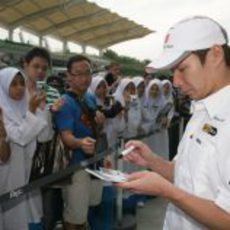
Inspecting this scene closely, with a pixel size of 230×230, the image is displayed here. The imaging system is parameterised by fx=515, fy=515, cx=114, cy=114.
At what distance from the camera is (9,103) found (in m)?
4.02

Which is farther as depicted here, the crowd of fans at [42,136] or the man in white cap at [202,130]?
the crowd of fans at [42,136]

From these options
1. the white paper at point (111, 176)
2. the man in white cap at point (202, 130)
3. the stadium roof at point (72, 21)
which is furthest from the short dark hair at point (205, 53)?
the stadium roof at point (72, 21)

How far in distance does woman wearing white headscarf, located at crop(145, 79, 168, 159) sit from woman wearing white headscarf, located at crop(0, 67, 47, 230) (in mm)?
2952

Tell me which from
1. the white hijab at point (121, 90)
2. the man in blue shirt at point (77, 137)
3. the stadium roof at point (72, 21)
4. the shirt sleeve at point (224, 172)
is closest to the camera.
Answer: the shirt sleeve at point (224, 172)

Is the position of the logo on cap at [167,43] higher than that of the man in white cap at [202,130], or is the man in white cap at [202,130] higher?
the logo on cap at [167,43]

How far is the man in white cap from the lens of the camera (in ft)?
6.10

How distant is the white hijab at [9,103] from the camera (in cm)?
395

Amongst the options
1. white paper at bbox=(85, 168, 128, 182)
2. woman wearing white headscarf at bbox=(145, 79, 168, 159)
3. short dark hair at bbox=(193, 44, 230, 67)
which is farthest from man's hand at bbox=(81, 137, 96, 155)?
woman wearing white headscarf at bbox=(145, 79, 168, 159)

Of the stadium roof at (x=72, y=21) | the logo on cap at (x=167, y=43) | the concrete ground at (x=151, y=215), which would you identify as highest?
the stadium roof at (x=72, y=21)

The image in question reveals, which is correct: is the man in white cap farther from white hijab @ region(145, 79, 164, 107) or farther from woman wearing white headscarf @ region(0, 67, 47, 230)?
white hijab @ region(145, 79, 164, 107)

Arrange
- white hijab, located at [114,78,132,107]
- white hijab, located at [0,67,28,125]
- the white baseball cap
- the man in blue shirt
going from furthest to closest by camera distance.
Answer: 1. white hijab, located at [114,78,132,107]
2. the man in blue shirt
3. white hijab, located at [0,67,28,125]
4. the white baseball cap

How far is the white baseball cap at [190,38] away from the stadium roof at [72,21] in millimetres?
29736

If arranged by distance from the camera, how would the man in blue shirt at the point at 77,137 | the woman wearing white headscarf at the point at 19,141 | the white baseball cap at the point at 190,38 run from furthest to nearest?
the man in blue shirt at the point at 77,137
the woman wearing white headscarf at the point at 19,141
the white baseball cap at the point at 190,38

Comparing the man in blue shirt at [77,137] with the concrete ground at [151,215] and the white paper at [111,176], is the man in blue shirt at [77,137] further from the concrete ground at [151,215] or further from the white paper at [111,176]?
the white paper at [111,176]
